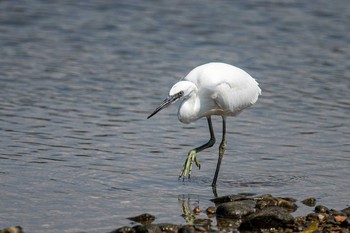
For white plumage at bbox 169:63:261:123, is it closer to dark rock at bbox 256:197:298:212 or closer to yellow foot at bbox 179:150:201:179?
yellow foot at bbox 179:150:201:179

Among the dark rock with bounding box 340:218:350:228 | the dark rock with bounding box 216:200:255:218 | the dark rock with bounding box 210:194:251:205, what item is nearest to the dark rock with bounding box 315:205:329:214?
the dark rock with bounding box 340:218:350:228

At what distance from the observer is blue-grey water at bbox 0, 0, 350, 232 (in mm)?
9313

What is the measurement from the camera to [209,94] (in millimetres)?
9844

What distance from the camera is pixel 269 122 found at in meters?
12.7

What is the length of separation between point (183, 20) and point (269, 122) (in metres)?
8.03

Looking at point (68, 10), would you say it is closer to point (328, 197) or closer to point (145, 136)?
point (145, 136)

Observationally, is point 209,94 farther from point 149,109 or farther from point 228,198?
point 149,109

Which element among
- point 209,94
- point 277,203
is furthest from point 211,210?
point 209,94

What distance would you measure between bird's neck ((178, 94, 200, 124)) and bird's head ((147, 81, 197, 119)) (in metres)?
0.11

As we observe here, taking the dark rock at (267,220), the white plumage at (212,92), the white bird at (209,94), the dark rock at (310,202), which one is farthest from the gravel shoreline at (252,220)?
the white plumage at (212,92)

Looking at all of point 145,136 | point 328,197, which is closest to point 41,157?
point 145,136

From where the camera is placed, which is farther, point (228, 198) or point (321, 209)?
point (228, 198)

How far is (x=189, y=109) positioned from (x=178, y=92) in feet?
1.25

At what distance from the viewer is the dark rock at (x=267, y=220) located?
318 inches
